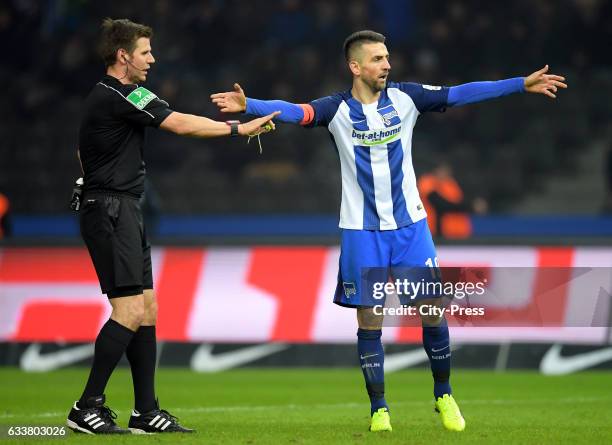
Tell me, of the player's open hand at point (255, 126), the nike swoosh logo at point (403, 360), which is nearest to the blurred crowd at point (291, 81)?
the nike swoosh logo at point (403, 360)

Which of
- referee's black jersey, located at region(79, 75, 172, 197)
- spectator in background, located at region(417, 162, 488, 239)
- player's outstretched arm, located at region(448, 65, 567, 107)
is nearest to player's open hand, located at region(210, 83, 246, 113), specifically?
referee's black jersey, located at region(79, 75, 172, 197)

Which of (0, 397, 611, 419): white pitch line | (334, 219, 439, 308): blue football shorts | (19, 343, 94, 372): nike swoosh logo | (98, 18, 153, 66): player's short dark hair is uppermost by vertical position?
(98, 18, 153, 66): player's short dark hair

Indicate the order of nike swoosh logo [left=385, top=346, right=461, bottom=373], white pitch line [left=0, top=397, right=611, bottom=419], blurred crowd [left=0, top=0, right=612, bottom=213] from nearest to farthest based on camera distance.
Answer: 1. white pitch line [left=0, top=397, right=611, bottom=419]
2. nike swoosh logo [left=385, top=346, right=461, bottom=373]
3. blurred crowd [left=0, top=0, right=612, bottom=213]

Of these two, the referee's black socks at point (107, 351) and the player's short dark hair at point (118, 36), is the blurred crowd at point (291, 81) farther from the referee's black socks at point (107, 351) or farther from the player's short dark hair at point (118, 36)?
the referee's black socks at point (107, 351)

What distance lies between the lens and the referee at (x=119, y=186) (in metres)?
6.57

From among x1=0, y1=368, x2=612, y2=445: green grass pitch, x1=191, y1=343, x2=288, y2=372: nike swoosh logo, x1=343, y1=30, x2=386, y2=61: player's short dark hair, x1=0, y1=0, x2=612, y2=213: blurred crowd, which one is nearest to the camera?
x1=0, y1=368, x2=612, y2=445: green grass pitch

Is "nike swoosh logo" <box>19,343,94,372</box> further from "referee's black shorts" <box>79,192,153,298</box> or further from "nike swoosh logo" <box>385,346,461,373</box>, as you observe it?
"referee's black shorts" <box>79,192,153,298</box>

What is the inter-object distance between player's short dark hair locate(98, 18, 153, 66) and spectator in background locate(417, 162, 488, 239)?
28.1 ft

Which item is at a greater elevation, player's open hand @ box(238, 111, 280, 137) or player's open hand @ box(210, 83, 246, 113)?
player's open hand @ box(210, 83, 246, 113)

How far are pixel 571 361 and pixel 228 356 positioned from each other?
→ 10.2 feet

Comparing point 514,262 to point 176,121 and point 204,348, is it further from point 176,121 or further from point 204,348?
point 176,121

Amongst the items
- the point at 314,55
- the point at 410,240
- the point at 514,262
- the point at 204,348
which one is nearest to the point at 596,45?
the point at 314,55

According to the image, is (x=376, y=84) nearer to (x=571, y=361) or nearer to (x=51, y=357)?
(x=571, y=361)

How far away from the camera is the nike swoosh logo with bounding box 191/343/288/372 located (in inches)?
450
